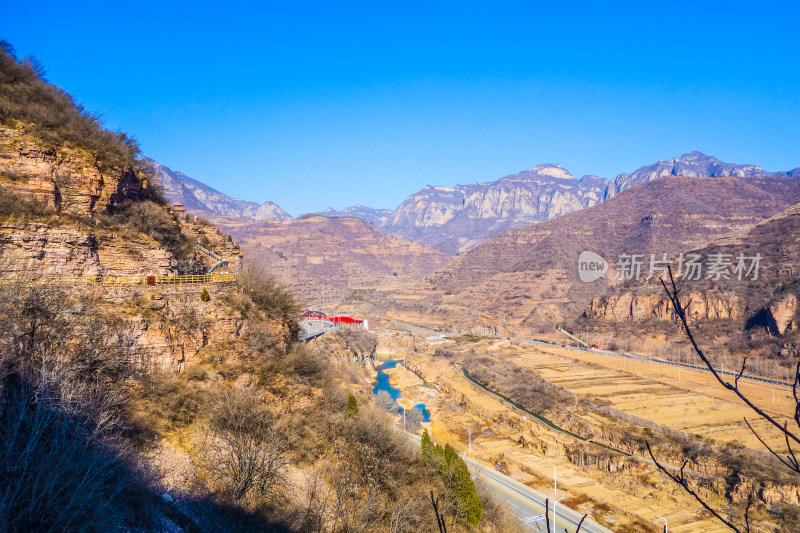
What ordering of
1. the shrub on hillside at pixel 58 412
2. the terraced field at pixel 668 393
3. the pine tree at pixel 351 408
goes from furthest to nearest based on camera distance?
1. the terraced field at pixel 668 393
2. the pine tree at pixel 351 408
3. the shrub on hillside at pixel 58 412

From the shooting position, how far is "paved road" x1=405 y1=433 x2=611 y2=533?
28.0 meters

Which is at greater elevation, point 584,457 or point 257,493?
point 257,493

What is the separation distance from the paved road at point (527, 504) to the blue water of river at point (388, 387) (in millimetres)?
17036

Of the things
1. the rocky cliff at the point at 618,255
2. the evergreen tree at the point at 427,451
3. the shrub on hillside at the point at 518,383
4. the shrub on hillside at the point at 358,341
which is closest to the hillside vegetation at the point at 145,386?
the evergreen tree at the point at 427,451

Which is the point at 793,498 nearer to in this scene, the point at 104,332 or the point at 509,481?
the point at 509,481

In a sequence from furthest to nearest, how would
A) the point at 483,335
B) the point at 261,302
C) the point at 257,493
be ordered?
the point at 483,335
the point at 261,302
the point at 257,493

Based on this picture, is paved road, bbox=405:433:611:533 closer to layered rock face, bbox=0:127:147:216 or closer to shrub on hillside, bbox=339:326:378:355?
layered rock face, bbox=0:127:147:216

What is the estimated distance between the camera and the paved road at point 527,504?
28031 millimetres

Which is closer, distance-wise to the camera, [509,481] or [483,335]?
[509,481]

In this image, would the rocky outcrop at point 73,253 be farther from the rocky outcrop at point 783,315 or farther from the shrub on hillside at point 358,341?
the rocky outcrop at point 783,315

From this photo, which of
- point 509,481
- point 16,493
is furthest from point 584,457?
point 16,493

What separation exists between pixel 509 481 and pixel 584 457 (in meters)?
10.9

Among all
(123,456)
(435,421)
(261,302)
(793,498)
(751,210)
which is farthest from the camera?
(751,210)

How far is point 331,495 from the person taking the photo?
1712cm
